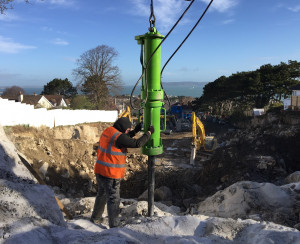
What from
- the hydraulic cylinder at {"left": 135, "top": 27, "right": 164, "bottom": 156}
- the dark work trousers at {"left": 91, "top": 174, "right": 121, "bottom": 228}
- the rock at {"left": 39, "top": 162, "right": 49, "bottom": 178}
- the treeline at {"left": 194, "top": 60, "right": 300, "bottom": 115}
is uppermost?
the treeline at {"left": 194, "top": 60, "right": 300, "bottom": 115}

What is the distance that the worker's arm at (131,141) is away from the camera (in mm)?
3487

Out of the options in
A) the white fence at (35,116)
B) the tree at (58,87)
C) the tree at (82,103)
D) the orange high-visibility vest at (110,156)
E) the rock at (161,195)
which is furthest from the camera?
the tree at (58,87)

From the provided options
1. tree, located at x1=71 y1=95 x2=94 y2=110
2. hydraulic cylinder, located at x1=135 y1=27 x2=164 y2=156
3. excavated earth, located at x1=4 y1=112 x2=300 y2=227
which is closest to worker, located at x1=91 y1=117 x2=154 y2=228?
hydraulic cylinder, located at x1=135 y1=27 x2=164 y2=156

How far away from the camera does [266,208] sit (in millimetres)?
5008

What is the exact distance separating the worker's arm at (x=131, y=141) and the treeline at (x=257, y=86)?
27.7 m

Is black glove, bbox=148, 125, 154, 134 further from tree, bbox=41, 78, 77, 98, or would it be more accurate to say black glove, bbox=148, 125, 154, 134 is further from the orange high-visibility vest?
tree, bbox=41, 78, 77, 98

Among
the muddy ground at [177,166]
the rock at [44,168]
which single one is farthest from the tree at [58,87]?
the rock at [44,168]

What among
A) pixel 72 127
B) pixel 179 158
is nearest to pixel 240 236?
pixel 179 158

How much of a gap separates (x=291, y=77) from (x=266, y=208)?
28458 mm

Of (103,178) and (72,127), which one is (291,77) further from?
(103,178)

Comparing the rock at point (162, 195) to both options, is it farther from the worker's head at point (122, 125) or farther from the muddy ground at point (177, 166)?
the worker's head at point (122, 125)

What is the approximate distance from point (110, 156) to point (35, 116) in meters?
11.5

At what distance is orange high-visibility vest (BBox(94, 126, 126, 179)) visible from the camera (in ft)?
12.2

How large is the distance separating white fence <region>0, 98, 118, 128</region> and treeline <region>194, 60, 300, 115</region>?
17921 millimetres
